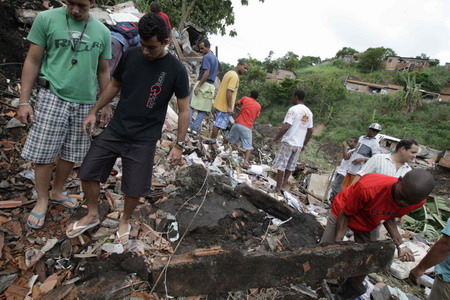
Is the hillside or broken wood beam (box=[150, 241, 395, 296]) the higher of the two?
the hillside

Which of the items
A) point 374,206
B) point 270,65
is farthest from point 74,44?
point 270,65

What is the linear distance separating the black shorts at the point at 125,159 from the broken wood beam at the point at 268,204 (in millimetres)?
2130

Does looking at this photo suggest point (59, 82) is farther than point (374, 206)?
No

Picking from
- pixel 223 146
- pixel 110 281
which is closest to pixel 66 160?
pixel 110 281

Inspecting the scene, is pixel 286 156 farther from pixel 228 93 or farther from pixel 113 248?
pixel 113 248

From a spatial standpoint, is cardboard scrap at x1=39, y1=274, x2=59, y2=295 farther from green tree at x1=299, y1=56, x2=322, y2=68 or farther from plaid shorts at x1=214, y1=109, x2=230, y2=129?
green tree at x1=299, y1=56, x2=322, y2=68

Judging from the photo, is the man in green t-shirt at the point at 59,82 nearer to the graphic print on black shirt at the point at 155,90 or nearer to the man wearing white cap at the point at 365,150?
the graphic print on black shirt at the point at 155,90

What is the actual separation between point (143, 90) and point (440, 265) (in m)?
3.08

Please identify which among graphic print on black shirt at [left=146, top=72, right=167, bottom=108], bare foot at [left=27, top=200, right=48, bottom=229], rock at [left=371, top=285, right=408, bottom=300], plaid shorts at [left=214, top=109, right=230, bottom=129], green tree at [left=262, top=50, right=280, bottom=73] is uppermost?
green tree at [left=262, top=50, right=280, bottom=73]

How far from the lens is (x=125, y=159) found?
2.12 metres

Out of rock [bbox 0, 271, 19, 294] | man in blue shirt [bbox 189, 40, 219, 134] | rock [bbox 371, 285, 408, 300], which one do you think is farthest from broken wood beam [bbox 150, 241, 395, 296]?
man in blue shirt [bbox 189, 40, 219, 134]

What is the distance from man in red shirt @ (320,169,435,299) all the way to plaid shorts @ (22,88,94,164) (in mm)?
2701

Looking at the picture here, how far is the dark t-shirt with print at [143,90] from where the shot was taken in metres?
1.98

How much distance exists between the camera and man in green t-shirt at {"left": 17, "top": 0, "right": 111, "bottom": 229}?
1.96 meters
